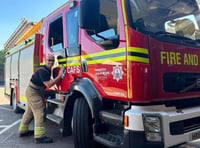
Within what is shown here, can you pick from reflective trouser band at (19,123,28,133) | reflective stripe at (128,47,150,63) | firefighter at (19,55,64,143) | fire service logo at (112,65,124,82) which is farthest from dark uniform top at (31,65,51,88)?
reflective stripe at (128,47,150,63)

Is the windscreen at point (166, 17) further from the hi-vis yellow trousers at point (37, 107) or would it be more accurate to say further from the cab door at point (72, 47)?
the hi-vis yellow trousers at point (37, 107)

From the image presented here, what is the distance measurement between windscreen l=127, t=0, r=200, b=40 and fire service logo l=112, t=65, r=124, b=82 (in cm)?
51

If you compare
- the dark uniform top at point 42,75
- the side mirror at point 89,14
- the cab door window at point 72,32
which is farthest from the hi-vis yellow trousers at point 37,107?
the side mirror at point 89,14

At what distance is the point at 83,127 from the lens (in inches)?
111

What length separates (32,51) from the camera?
500cm

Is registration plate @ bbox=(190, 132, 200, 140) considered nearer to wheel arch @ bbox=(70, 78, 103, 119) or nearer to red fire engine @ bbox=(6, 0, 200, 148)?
red fire engine @ bbox=(6, 0, 200, 148)

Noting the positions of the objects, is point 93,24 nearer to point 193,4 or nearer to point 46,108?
point 193,4

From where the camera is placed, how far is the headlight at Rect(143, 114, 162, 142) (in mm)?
2094

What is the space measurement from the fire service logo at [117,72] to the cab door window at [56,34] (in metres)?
1.66

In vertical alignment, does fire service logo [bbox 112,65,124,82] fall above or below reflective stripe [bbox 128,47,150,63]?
below

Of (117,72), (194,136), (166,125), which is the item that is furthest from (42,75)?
(194,136)

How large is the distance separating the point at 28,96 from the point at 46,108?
460 mm

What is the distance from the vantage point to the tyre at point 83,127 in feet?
9.25

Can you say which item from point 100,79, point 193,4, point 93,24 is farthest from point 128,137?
point 193,4
